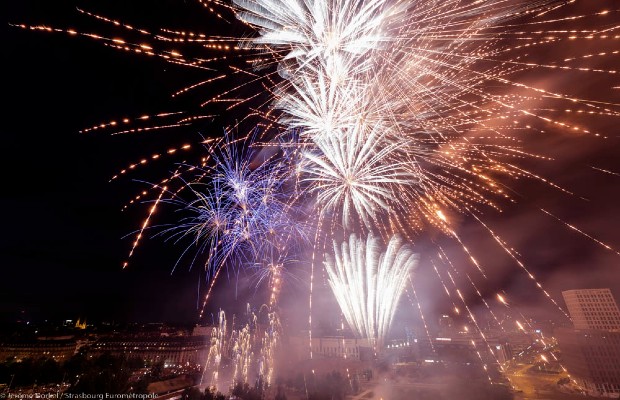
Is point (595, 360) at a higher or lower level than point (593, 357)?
lower

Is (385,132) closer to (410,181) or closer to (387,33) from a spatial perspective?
(410,181)

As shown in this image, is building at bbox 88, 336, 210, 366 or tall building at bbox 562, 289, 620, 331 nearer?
building at bbox 88, 336, 210, 366

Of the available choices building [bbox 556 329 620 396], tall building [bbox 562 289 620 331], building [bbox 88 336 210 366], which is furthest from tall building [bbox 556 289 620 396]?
building [bbox 88 336 210 366]

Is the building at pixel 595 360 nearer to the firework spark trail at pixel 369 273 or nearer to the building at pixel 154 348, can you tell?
the firework spark trail at pixel 369 273

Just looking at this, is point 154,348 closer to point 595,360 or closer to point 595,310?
point 595,360

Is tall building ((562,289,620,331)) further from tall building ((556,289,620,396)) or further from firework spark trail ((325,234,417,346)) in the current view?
firework spark trail ((325,234,417,346))

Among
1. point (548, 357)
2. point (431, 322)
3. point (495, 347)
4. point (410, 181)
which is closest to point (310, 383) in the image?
point (410, 181)

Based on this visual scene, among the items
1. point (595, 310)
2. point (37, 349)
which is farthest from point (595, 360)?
point (37, 349)
